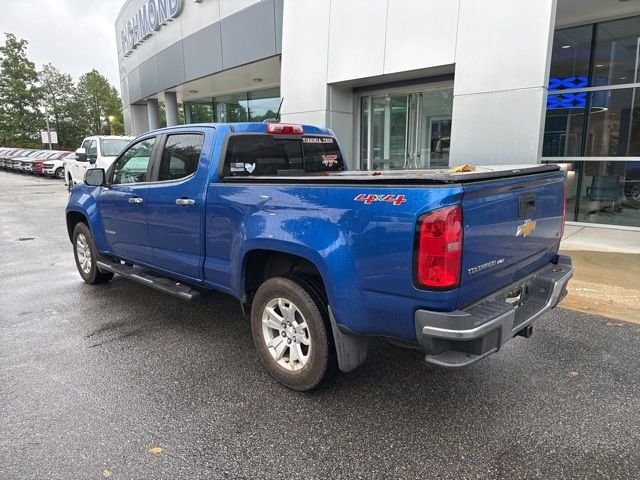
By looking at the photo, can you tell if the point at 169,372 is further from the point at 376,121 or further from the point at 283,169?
the point at 376,121

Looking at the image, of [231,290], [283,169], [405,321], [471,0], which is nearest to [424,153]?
[471,0]

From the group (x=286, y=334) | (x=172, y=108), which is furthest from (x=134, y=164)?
(x=172, y=108)

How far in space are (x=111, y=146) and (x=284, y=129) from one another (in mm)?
12444

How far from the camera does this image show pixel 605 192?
10039 mm

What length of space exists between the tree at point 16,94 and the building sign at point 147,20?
118 ft

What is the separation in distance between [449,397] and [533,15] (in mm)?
6751

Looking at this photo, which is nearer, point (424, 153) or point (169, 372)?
point (169, 372)

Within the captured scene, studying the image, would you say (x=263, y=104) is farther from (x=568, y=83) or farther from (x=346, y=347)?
(x=346, y=347)

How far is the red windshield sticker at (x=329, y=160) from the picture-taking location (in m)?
5.00

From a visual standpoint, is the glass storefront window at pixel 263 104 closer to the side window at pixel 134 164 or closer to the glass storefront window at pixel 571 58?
the glass storefront window at pixel 571 58

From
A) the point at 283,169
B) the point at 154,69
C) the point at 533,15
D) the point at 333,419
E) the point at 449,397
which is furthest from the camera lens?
the point at 154,69

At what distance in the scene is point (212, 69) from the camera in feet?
51.9

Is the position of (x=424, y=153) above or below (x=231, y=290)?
above

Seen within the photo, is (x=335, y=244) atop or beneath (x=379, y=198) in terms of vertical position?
beneath
